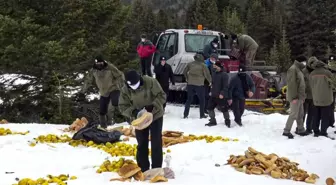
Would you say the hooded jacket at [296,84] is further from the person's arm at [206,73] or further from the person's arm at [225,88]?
the person's arm at [206,73]

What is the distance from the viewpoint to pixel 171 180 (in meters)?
6.87

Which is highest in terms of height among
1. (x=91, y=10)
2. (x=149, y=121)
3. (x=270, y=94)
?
(x=91, y=10)

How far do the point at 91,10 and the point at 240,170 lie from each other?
44.5 feet

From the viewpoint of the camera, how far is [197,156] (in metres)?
8.85

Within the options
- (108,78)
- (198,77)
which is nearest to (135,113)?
(108,78)

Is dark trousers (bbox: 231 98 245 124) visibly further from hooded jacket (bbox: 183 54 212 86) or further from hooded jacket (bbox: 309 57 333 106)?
hooded jacket (bbox: 309 57 333 106)

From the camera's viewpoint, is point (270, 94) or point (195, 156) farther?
point (270, 94)

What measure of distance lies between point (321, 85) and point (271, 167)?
3.03 metres

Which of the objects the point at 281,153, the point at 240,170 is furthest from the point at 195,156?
the point at 281,153

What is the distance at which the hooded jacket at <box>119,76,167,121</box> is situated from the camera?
6816mm

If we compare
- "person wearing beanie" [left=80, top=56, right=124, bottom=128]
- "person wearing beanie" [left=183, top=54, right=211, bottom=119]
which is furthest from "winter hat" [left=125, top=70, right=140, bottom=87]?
"person wearing beanie" [left=183, top=54, right=211, bottom=119]

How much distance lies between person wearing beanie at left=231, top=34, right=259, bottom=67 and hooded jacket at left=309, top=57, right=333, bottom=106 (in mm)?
3642

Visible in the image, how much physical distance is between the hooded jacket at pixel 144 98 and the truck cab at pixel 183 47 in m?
8.13

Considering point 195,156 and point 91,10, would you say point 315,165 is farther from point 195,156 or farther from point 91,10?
point 91,10
